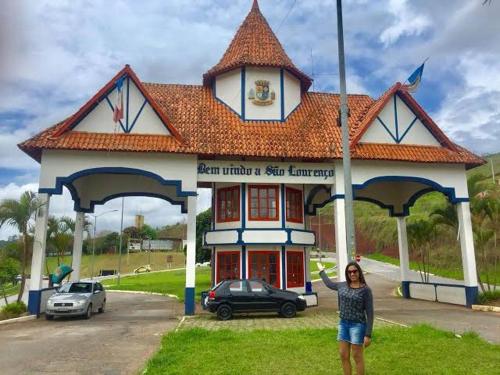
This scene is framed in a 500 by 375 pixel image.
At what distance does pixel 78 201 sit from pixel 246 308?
34.9 ft

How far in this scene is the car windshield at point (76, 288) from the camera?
17.7 m

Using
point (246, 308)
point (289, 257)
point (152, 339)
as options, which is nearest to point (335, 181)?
point (289, 257)

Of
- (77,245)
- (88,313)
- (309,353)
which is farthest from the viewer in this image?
(77,245)

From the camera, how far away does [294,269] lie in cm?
2025

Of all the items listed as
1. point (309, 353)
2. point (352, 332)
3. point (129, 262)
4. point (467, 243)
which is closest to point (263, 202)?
point (467, 243)

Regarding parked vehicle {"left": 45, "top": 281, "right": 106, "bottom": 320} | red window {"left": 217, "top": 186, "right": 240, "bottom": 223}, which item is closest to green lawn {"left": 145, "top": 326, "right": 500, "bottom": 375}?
parked vehicle {"left": 45, "top": 281, "right": 106, "bottom": 320}

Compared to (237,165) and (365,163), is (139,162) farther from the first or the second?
(365,163)

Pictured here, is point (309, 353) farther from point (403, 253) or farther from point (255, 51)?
point (403, 253)

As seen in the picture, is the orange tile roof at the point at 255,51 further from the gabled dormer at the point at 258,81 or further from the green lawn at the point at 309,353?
the green lawn at the point at 309,353

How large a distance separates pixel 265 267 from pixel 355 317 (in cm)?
1337

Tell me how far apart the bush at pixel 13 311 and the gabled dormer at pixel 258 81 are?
12.0 meters

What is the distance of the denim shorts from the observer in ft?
20.9

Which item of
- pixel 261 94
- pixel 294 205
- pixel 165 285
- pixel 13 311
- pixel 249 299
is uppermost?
pixel 261 94

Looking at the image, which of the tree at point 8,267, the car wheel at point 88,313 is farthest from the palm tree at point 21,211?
the car wheel at point 88,313
